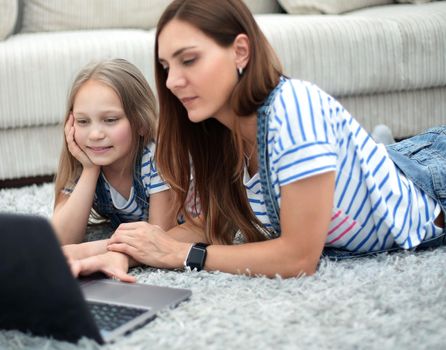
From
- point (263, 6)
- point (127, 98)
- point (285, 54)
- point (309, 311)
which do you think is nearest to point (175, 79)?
point (127, 98)

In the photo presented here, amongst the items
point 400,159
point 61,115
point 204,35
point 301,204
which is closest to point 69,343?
point 301,204

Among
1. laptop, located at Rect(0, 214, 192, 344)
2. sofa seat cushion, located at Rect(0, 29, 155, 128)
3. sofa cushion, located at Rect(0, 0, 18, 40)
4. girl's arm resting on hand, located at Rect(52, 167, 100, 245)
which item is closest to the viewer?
laptop, located at Rect(0, 214, 192, 344)

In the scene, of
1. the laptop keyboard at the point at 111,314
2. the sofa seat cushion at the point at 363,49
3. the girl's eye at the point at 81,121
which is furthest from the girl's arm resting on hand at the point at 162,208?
the sofa seat cushion at the point at 363,49

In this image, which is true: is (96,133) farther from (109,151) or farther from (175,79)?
(175,79)

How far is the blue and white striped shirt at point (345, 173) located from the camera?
3.81ft

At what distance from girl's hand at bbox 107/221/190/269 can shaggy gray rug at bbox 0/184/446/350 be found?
2cm

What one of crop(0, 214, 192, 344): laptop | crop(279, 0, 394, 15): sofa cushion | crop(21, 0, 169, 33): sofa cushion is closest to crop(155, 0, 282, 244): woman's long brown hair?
crop(0, 214, 192, 344): laptop

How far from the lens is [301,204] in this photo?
116cm

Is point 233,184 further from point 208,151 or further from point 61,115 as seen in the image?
point 61,115

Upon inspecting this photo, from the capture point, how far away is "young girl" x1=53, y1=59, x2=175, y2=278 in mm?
1479

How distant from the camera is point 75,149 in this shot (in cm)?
152

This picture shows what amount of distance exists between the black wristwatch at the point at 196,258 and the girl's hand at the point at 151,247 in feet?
0.05

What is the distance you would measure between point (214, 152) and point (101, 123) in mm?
262

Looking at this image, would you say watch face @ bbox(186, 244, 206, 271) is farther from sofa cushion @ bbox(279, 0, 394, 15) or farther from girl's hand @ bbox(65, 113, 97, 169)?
sofa cushion @ bbox(279, 0, 394, 15)
